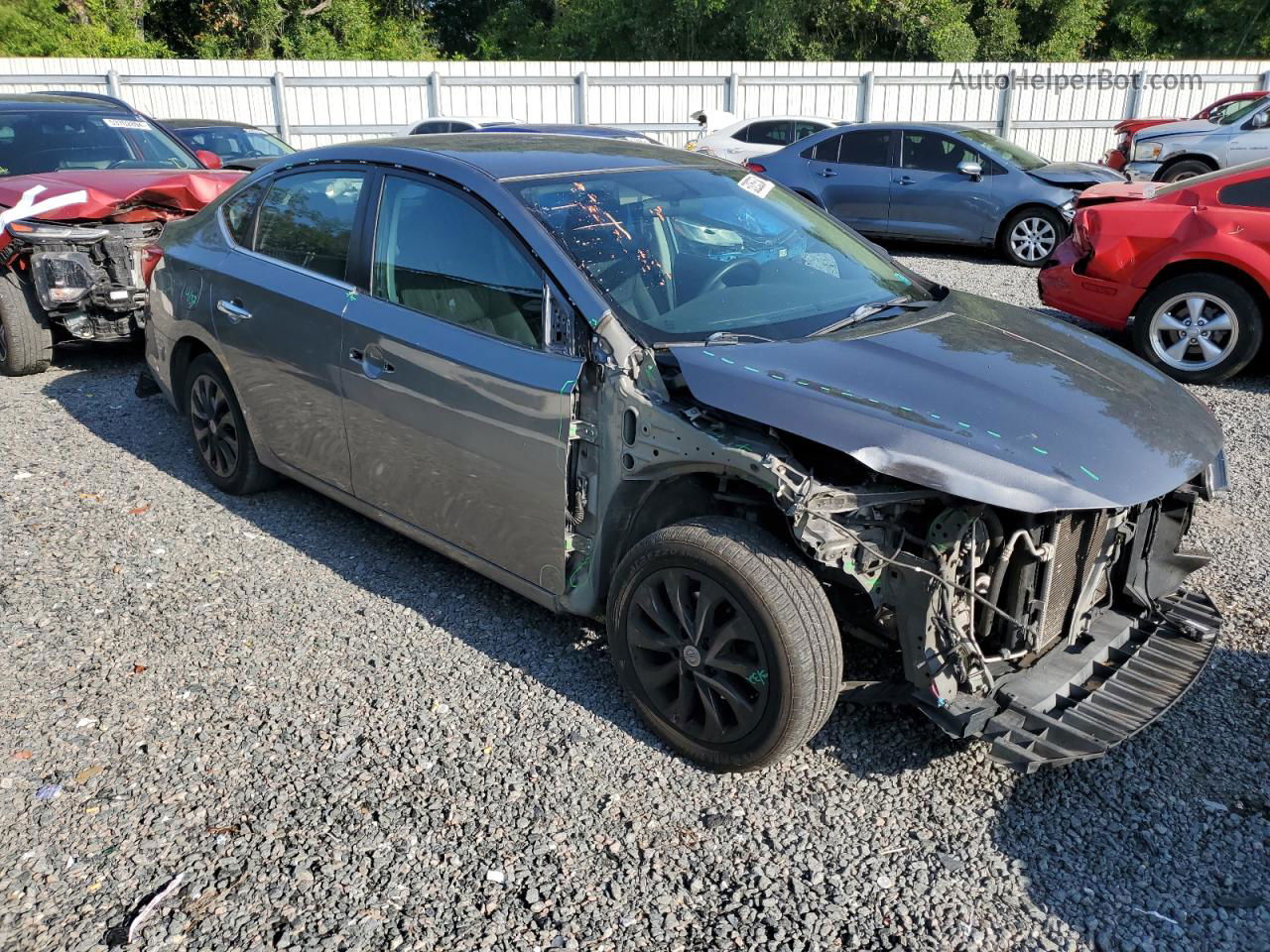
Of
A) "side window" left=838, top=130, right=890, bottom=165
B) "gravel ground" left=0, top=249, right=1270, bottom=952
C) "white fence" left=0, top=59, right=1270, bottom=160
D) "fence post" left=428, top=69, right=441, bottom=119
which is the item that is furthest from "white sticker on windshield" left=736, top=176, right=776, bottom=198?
"fence post" left=428, top=69, right=441, bottom=119

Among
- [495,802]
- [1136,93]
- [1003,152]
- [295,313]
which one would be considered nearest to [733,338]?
[495,802]

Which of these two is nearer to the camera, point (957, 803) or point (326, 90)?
point (957, 803)

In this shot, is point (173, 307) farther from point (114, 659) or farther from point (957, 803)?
point (957, 803)

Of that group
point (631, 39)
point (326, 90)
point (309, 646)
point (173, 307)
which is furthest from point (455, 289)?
point (631, 39)

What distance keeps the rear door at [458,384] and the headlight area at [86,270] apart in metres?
3.89

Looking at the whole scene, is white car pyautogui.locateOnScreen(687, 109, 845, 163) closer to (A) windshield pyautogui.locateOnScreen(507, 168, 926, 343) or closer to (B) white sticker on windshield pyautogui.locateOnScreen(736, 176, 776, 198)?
(B) white sticker on windshield pyautogui.locateOnScreen(736, 176, 776, 198)

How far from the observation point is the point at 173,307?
5.11m

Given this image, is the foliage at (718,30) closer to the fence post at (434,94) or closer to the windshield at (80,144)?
the fence post at (434,94)

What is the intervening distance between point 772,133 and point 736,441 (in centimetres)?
1355

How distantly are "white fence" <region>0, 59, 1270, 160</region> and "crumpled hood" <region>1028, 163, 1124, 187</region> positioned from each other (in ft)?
31.5

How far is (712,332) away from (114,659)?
244cm

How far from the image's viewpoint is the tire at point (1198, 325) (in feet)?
22.0

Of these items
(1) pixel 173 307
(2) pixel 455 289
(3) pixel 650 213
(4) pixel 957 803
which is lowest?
(4) pixel 957 803

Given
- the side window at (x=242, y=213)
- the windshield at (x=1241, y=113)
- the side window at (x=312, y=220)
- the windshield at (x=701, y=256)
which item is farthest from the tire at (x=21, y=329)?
the windshield at (x=1241, y=113)
